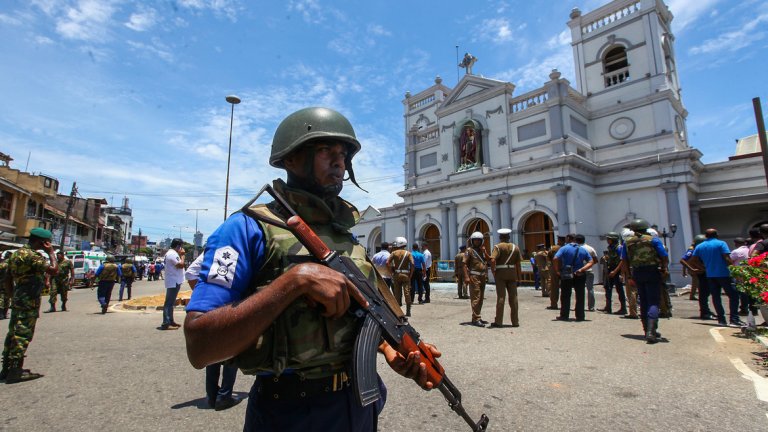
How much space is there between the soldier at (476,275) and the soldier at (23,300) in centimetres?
647

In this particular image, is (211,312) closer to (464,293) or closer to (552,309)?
(552,309)

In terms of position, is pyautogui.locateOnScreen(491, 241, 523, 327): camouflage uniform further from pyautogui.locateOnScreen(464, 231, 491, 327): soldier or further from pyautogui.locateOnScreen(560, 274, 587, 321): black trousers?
pyautogui.locateOnScreen(560, 274, 587, 321): black trousers

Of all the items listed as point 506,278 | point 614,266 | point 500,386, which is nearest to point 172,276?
point 500,386

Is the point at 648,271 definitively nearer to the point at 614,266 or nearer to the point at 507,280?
the point at 507,280

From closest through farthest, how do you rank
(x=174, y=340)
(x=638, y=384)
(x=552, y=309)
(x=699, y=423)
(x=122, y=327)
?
(x=699, y=423) < (x=638, y=384) < (x=174, y=340) < (x=122, y=327) < (x=552, y=309)

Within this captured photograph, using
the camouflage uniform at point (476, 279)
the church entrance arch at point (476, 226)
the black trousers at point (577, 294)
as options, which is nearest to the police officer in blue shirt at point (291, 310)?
the camouflage uniform at point (476, 279)

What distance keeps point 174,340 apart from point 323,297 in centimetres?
628

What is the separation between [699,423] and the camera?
9.17ft

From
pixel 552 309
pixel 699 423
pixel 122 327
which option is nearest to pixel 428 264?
pixel 552 309

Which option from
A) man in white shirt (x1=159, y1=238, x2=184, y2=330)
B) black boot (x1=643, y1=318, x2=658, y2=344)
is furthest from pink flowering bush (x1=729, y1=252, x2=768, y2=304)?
man in white shirt (x1=159, y1=238, x2=184, y2=330)

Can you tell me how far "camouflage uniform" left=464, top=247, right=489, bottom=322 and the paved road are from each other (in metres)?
0.80

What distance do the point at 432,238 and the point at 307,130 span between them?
2213 centimetres

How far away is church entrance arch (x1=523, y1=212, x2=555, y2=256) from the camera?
1859 centimetres

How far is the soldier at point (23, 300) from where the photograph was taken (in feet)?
13.5
